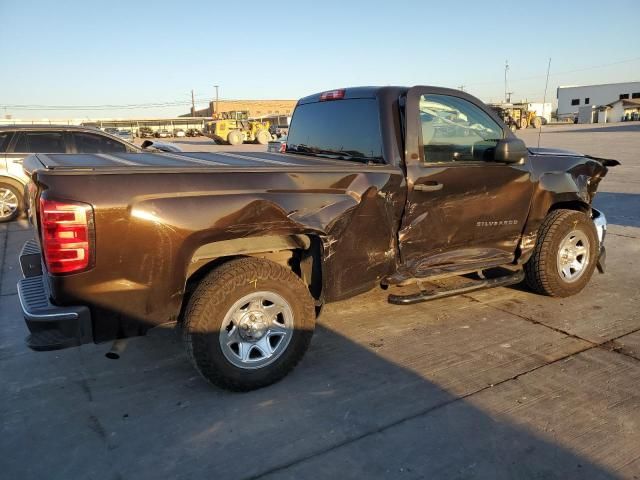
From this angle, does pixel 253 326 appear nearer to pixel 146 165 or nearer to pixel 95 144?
pixel 146 165

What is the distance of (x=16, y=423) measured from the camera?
2.94 meters

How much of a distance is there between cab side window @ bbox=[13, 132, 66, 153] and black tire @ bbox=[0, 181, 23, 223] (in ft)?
2.26

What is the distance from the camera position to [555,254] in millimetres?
4719

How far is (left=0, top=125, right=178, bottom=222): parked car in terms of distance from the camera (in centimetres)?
914

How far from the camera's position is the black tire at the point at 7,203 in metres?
9.22

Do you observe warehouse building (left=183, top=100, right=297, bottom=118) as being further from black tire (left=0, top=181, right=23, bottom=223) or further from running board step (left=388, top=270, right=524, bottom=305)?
running board step (left=388, top=270, right=524, bottom=305)

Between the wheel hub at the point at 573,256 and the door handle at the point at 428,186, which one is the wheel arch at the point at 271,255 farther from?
the wheel hub at the point at 573,256

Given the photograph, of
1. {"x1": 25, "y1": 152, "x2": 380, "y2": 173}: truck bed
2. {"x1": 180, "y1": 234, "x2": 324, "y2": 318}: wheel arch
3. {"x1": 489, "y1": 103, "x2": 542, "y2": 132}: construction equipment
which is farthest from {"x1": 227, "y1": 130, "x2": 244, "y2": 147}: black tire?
{"x1": 180, "y1": 234, "x2": 324, "y2": 318}: wheel arch

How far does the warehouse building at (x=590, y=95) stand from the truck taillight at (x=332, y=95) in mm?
92838

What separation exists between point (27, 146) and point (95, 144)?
119cm

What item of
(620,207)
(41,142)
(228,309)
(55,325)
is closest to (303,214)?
(228,309)

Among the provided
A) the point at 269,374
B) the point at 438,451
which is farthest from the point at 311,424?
the point at 438,451

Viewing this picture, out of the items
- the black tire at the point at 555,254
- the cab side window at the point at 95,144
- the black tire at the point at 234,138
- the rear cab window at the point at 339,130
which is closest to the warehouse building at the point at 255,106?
the black tire at the point at 234,138

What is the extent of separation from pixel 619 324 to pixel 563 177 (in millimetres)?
1406
